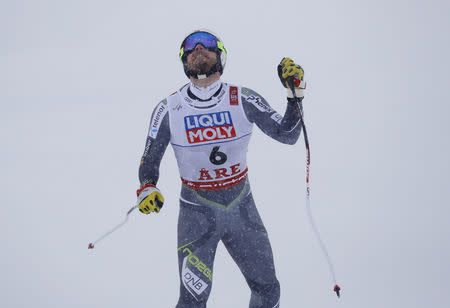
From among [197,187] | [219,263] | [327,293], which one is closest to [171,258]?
[219,263]

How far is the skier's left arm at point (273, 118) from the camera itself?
10.4ft

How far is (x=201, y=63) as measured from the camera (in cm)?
333

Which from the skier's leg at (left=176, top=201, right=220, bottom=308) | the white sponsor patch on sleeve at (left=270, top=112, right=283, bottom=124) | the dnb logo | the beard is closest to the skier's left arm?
the white sponsor patch on sleeve at (left=270, top=112, right=283, bottom=124)

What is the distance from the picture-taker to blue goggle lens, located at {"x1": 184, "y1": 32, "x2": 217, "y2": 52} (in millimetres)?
3369

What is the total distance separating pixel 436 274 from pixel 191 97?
3032 millimetres

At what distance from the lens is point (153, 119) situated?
342 centimetres

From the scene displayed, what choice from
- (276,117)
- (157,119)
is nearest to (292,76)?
(276,117)

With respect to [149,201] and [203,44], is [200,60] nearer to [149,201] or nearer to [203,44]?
[203,44]

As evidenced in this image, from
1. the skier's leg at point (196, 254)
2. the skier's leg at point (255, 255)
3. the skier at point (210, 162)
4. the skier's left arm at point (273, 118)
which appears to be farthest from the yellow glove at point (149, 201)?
the skier's left arm at point (273, 118)

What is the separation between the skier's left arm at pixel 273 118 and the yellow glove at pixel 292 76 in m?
0.09

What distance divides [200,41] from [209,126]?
1.77 feet

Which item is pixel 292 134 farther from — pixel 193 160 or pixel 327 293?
pixel 327 293

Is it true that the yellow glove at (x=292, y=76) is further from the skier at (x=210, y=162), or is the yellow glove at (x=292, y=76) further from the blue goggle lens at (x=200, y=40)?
the blue goggle lens at (x=200, y=40)

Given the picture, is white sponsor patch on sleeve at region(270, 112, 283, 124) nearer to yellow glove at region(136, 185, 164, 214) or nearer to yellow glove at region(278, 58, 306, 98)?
yellow glove at region(278, 58, 306, 98)
